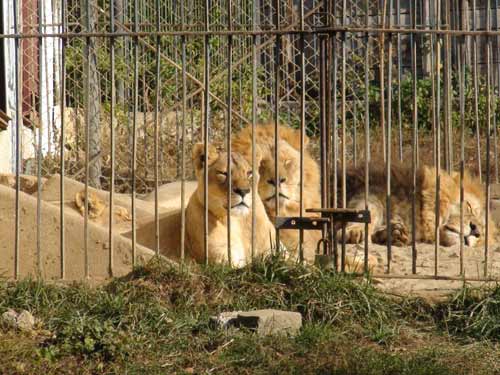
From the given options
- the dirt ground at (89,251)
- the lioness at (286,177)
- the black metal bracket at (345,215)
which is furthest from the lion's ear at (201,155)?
the black metal bracket at (345,215)

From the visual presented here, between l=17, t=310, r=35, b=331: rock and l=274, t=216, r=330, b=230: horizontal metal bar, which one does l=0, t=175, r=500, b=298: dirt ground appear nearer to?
l=274, t=216, r=330, b=230: horizontal metal bar

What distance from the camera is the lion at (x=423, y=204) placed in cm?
941

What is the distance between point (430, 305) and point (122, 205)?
9.71 feet

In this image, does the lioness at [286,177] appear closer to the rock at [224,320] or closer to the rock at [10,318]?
the rock at [224,320]

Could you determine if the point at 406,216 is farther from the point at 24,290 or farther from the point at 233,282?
the point at 24,290

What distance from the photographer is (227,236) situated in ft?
24.0

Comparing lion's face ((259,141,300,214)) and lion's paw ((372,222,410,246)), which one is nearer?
lion's face ((259,141,300,214))

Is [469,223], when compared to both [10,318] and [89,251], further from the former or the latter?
[10,318]

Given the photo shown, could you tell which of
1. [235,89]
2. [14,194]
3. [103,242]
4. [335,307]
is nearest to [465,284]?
[335,307]

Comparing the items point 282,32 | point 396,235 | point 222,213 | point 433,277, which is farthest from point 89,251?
point 396,235

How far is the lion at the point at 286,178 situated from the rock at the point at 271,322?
1.68 m

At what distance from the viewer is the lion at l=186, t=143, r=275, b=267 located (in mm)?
7391

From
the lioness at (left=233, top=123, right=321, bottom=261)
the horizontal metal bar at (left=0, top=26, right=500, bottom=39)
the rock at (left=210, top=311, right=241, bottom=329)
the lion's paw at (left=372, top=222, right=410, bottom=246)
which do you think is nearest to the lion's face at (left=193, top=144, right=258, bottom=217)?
the lioness at (left=233, top=123, right=321, bottom=261)

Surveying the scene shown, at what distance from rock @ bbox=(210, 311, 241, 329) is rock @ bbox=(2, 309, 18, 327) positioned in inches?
42.3
